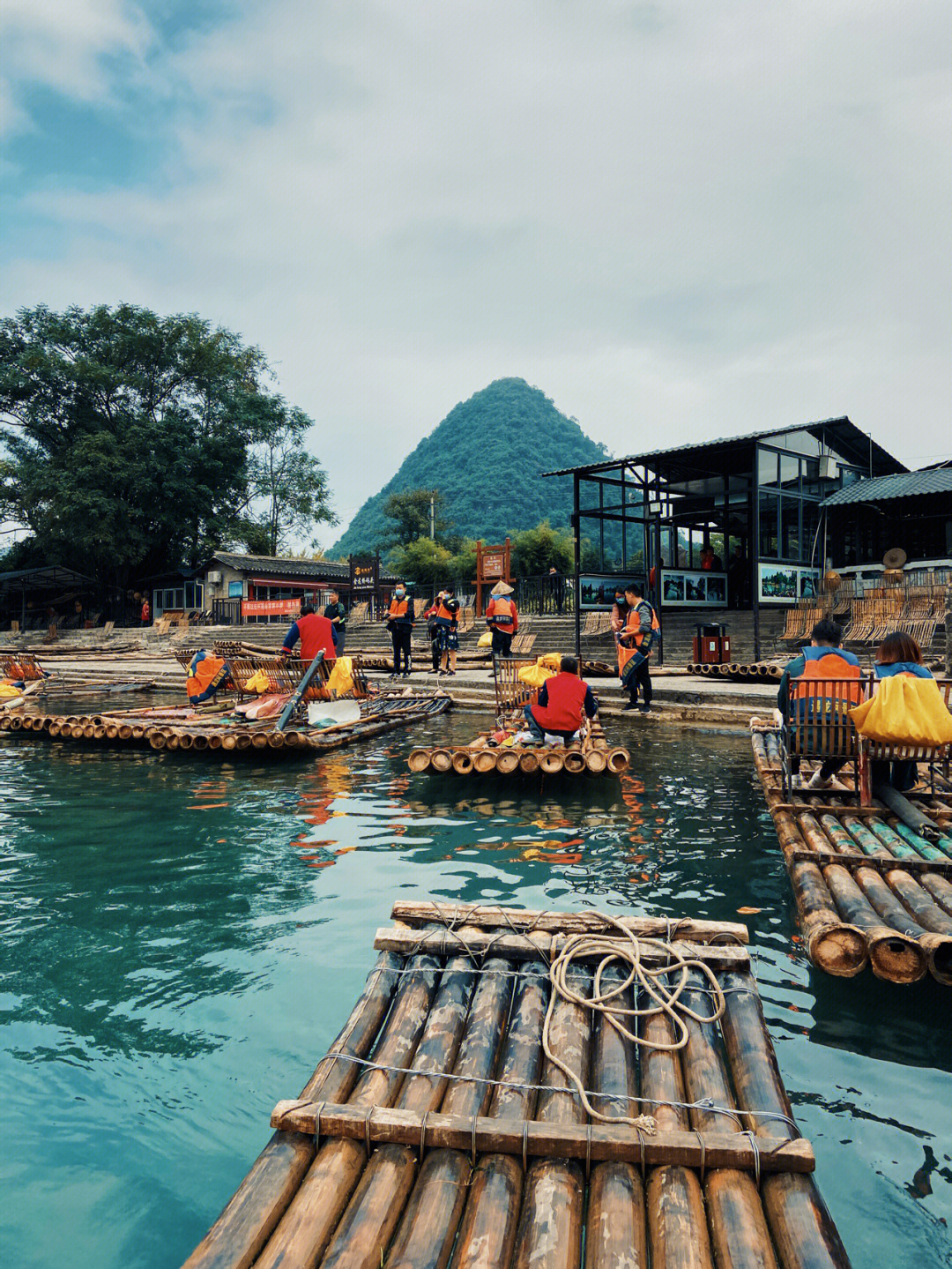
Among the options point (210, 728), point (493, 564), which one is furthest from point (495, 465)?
point (210, 728)

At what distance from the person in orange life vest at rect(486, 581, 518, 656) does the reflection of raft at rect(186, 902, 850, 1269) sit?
12.6 m

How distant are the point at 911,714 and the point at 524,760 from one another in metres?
3.38

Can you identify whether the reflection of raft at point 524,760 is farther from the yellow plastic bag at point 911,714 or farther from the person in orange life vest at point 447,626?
the person in orange life vest at point 447,626

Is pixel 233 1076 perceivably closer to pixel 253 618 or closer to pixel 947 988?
pixel 947 988

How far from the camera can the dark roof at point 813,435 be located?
55.5ft

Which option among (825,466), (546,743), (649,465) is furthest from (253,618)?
(546,743)

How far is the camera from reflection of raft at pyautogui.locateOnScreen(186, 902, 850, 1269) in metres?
2.04

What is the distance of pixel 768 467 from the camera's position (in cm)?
1808

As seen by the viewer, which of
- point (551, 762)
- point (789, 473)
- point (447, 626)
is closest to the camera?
point (551, 762)

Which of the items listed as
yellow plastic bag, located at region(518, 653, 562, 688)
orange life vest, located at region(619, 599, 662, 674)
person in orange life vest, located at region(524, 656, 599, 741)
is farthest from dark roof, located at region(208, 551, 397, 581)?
person in orange life vest, located at region(524, 656, 599, 741)

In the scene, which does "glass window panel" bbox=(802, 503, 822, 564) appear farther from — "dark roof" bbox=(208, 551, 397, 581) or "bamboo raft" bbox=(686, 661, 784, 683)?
"dark roof" bbox=(208, 551, 397, 581)

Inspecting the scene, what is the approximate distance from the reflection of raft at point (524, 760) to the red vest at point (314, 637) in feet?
10.9

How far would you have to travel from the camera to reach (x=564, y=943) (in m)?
3.42

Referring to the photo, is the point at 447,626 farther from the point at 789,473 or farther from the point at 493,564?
the point at 789,473
